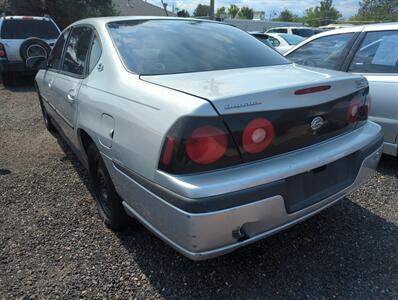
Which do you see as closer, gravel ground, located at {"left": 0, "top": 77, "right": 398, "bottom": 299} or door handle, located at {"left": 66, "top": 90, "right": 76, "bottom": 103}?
gravel ground, located at {"left": 0, "top": 77, "right": 398, "bottom": 299}

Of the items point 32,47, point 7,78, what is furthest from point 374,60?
point 7,78

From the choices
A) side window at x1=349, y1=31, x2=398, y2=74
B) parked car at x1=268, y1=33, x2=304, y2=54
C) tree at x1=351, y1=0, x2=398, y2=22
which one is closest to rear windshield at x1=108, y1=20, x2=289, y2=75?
side window at x1=349, y1=31, x2=398, y2=74

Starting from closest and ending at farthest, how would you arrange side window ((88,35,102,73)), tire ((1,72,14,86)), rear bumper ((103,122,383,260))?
rear bumper ((103,122,383,260)) < side window ((88,35,102,73)) < tire ((1,72,14,86))

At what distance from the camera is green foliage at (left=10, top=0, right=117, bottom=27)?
1977cm

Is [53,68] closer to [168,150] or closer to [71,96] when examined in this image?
[71,96]

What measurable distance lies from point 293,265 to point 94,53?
2.10 m

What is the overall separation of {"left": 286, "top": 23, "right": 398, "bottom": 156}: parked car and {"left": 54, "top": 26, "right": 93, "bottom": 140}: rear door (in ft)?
8.74

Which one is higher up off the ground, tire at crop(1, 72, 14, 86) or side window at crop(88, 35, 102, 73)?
side window at crop(88, 35, 102, 73)

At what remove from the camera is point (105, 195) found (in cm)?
278

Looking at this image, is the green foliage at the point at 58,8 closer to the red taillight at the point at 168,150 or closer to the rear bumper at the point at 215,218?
the rear bumper at the point at 215,218

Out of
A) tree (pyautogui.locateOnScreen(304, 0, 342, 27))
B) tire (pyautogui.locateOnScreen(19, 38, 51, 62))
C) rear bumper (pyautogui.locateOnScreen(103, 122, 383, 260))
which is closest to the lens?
rear bumper (pyautogui.locateOnScreen(103, 122, 383, 260))

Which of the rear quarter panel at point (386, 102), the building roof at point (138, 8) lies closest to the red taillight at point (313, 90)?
the rear quarter panel at point (386, 102)

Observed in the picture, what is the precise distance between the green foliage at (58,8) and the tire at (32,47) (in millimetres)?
14150

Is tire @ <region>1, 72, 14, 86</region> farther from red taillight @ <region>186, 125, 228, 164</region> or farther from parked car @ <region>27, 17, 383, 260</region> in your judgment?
red taillight @ <region>186, 125, 228, 164</region>
